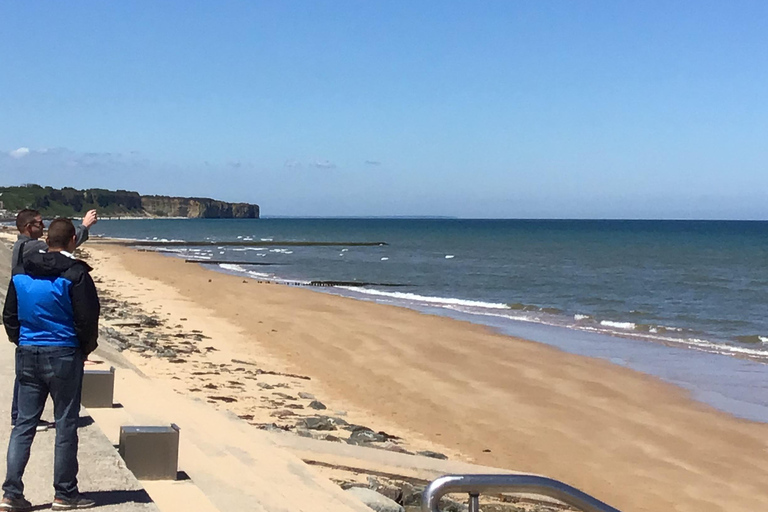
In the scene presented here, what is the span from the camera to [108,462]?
5.33 meters

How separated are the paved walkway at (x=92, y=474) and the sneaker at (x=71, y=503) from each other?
0.08m

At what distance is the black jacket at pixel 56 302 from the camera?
4312mm

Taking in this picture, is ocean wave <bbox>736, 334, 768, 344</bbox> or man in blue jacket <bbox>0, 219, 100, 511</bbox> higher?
man in blue jacket <bbox>0, 219, 100, 511</bbox>

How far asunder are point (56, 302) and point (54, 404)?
61cm

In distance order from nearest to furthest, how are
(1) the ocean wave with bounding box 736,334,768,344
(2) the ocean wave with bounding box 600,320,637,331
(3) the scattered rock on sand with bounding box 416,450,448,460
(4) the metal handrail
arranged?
(4) the metal handrail < (3) the scattered rock on sand with bounding box 416,450,448,460 < (1) the ocean wave with bounding box 736,334,768,344 < (2) the ocean wave with bounding box 600,320,637,331

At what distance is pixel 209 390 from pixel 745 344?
14.2 metres

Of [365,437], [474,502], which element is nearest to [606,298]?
[365,437]

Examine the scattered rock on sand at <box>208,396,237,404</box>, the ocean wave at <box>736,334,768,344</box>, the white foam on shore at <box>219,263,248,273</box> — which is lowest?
the white foam on shore at <box>219,263,248,273</box>

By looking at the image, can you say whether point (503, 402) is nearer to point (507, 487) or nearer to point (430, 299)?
point (507, 487)

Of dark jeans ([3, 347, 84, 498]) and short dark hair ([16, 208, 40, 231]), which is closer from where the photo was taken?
dark jeans ([3, 347, 84, 498])

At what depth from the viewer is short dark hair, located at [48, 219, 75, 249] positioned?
14.4 ft

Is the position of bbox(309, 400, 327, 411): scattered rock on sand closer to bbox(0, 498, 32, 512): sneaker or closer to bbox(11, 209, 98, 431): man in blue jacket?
bbox(11, 209, 98, 431): man in blue jacket

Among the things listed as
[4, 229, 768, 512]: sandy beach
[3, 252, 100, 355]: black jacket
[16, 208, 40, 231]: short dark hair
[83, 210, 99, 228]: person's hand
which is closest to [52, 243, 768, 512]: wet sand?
[4, 229, 768, 512]: sandy beach

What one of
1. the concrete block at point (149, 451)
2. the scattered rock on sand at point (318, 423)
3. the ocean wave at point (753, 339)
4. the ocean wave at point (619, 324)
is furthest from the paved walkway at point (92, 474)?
the ocean wave at point (619, 324)
